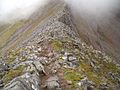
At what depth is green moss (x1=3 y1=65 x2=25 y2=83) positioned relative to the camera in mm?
38594

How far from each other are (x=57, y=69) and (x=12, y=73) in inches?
244

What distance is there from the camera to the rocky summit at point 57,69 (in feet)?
125

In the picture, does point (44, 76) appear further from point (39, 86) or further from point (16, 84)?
point (16, 84)

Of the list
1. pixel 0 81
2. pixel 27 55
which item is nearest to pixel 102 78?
pixel 27 55

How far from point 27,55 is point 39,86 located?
9778 mm

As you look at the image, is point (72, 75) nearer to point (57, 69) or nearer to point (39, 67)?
point (57, 69)

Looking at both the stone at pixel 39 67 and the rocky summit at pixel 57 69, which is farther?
the stone at pixel 39 67

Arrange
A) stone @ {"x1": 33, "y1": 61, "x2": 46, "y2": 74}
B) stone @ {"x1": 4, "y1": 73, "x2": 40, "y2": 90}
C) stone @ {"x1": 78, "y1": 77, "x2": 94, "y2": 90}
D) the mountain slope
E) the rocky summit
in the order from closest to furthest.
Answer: stone @ {"x1": 4, "y1": 73, "x2": 40, "y2": 90} < the rocky summit < stone @ {"x1": 78, "y1": 77, "x2": 94, "y2": 90} < stone @ {"x1": 33, "y1": 61, "x2": 46, "y2": 74} < the mountain slope

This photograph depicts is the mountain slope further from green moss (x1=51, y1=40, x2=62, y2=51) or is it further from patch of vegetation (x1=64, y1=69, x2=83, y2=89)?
patch of vegetation (x1=64, y1=69, x2=83, y2=89)

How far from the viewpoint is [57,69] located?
43.4 meters

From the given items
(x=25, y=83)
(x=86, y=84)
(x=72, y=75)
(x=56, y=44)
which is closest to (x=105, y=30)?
(x=56, y=44)

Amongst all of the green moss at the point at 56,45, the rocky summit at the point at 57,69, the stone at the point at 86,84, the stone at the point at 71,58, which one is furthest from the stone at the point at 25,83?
the green moss at the point at 56,45

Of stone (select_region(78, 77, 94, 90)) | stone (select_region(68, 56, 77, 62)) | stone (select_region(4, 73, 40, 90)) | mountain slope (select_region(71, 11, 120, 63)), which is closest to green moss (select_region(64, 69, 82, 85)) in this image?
stone (select_region(78, 77, 94, 90))

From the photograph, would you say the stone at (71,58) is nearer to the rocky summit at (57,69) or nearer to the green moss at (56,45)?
the rocky summit at (57,69)
